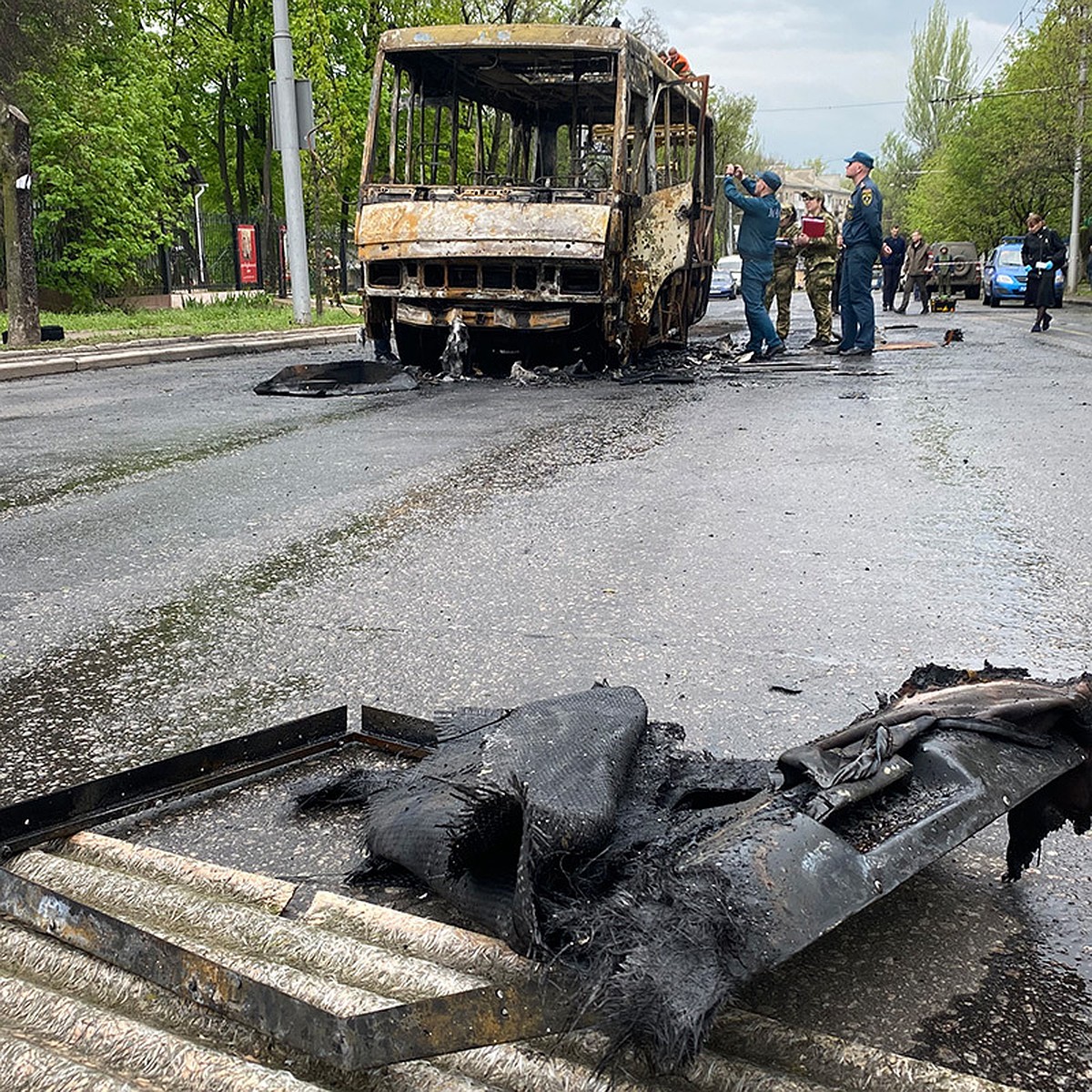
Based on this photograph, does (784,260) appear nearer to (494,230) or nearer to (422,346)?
(422,346)

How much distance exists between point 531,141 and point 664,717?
1058 cm

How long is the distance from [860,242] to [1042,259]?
8.28m

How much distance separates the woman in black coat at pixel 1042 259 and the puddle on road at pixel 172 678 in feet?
49.9

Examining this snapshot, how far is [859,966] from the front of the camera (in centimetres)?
156

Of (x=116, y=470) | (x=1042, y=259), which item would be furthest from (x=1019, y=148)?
(x=116, y=470)

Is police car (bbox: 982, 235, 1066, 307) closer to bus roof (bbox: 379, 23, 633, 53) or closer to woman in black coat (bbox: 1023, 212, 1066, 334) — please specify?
woman in black coat (bbox: 1023, 212, 1066, 334)

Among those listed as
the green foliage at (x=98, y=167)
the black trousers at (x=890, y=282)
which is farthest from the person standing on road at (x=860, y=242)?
the black trousers at (x=890, y=282)

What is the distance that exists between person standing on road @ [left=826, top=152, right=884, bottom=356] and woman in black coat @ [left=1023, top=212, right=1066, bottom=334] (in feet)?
19.2

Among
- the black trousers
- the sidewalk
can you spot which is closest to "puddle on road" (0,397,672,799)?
the sidewalk

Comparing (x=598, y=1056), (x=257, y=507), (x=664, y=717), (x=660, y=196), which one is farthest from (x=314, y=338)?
(x=598, y=1056)

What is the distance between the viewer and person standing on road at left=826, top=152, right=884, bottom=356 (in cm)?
1166

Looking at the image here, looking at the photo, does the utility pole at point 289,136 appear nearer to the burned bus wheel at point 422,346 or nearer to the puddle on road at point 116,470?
the burned bus wheel at point 422,346

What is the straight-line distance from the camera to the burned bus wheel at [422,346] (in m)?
11.1

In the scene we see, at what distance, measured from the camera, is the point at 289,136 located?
17641 mm
